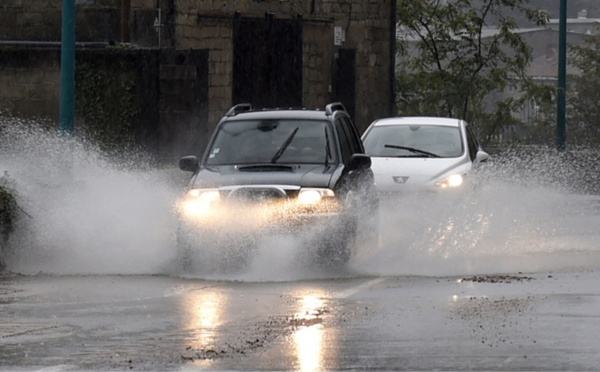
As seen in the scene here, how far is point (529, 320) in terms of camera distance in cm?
1172

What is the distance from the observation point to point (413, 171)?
2067 centimetres

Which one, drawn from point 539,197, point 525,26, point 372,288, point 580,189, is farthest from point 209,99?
point 525,26

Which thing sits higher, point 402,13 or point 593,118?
point 402,13

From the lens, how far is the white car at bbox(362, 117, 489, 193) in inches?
805

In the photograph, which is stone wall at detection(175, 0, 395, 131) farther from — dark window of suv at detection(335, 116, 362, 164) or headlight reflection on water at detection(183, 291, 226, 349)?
headlight reflection on water at detection(183, 291, 226, 349)

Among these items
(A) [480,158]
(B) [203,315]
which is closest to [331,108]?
(A) [480,158]

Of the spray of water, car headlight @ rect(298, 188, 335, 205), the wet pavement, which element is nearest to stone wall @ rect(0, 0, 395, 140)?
the spray of water

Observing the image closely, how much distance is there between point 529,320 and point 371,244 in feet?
18.3

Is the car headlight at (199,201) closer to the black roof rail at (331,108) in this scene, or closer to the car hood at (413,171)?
the black roof rail at (331,108)

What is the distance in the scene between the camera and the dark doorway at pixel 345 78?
3972 centimetres

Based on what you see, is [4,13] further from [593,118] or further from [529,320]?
[593,118]

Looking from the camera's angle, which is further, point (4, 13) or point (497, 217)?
point (4, 13)

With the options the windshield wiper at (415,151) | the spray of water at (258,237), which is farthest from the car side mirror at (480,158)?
the windshield wiper at (415,151)

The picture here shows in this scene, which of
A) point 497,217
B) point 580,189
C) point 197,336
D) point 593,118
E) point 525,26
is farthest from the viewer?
point 525,26
